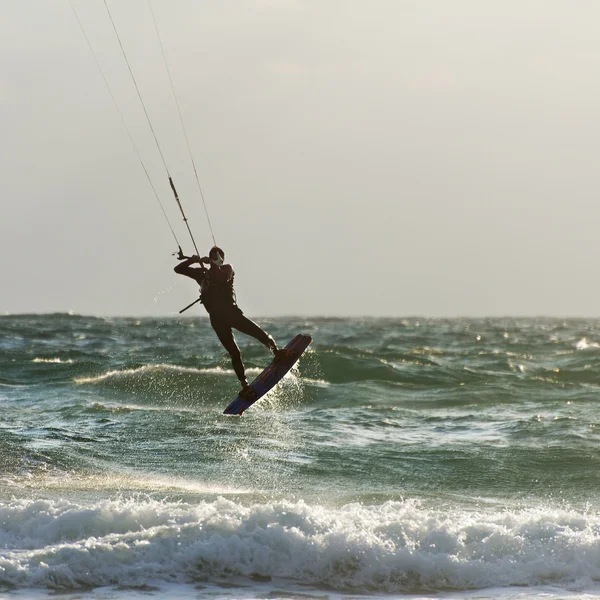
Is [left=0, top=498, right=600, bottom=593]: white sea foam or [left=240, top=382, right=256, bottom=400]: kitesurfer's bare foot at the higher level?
[left=240, top=382, right=256, bottom=400]: kitesurfer's bare foot

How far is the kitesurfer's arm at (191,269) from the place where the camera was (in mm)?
13234

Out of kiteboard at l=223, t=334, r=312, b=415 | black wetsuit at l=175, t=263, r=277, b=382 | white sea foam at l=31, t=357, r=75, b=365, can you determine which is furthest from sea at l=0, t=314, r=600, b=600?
black wetsuit at l=175, t=263, r=277, b=382

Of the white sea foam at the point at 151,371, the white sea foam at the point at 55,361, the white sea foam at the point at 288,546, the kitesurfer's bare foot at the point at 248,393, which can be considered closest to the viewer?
the white sea foam at the point at 288,546

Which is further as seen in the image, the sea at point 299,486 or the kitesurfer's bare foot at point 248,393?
the kitesurfer's bare foot at point 248,393

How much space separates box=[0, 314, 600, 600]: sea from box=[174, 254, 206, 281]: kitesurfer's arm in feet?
10.1

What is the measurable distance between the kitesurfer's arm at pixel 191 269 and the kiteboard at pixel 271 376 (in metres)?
2.09

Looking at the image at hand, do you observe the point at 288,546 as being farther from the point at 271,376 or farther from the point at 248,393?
the point at 271,376

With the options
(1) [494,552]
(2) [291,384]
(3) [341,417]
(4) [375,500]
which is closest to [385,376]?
(2) [291,384]

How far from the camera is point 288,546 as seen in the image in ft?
33.9

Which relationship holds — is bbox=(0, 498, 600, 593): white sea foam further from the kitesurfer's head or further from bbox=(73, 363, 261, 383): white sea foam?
bbox=(73, 363, 261, 383): white sea foam

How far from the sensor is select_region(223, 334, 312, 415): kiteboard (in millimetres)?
14742

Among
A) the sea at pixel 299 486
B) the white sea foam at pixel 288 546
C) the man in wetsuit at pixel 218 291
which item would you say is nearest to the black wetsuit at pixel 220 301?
the man in wetsuit at pixel 218 291

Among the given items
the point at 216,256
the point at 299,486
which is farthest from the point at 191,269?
the point at 299,486

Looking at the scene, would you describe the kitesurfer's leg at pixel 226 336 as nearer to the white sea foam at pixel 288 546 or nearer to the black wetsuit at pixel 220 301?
the black wetsuit at pixel 220 301
